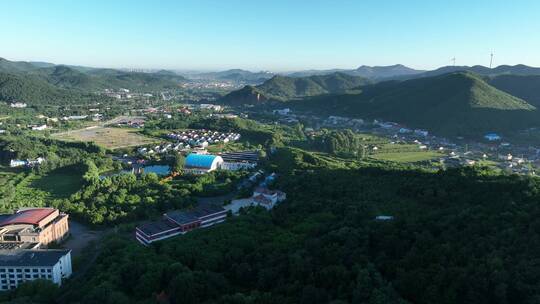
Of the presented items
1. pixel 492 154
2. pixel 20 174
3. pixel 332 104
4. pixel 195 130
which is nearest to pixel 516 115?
pixel 492 154

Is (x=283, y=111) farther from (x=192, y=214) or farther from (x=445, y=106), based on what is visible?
(x=192, y=214)

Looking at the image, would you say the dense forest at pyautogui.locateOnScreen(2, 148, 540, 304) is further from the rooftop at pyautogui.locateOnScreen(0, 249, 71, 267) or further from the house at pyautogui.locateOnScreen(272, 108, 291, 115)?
the house at pyautogui.locateOnScreen(272, 108, 291, 115)

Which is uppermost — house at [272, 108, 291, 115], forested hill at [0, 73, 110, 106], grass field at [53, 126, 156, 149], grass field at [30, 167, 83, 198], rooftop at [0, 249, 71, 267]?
forested hill at [0, 73, 110, 106]

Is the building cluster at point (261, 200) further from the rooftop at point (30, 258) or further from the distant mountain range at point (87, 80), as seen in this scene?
the distant mountain range at point (87, 80)

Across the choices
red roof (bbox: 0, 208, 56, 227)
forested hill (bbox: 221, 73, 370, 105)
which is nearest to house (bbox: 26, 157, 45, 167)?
red roof (bbox: 0, 208, 56, 227)

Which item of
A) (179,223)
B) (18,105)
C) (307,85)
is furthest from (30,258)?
(307,85)

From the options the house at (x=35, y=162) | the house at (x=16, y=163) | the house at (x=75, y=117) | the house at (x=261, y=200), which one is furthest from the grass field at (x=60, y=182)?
the house at (x=75, y=117)
